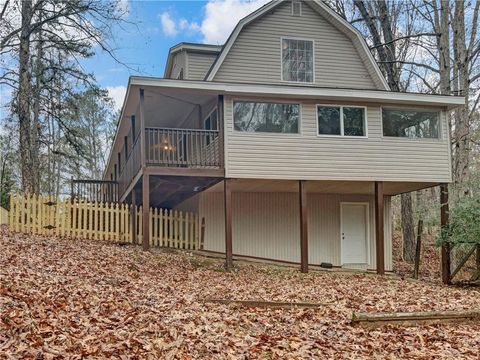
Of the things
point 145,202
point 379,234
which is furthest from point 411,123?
point 145,202

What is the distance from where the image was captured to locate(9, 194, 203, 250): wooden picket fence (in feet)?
46.1

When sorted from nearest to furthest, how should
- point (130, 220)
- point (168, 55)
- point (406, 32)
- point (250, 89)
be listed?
point (250, 89) < point (130, 220) < point (168, 55) < point (406, 32)

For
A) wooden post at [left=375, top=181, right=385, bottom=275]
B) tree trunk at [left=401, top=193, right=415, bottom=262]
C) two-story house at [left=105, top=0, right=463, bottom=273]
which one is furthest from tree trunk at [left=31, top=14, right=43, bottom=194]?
tree trunk at [left=401, top=193, right=415, bottom=262]

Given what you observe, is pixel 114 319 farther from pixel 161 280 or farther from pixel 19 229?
pixel 19 229

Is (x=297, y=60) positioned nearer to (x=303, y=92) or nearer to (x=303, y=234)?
(x=303, y=92)

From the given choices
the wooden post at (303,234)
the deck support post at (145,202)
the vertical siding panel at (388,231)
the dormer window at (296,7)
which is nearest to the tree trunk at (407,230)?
the vertical siding panel at (388,231)

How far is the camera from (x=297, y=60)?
16469 mm

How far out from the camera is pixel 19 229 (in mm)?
14008

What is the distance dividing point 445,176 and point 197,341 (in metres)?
11.6

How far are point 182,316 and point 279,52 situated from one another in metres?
11.8

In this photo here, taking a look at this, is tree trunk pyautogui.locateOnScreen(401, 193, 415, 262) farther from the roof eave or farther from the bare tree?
the bare tree

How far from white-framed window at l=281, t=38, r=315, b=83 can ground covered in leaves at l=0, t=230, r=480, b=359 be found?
8.08 m

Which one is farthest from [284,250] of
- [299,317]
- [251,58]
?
[299,317]

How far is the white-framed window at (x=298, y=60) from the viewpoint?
16266 mm
